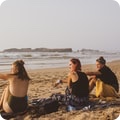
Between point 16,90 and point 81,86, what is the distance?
827 mm

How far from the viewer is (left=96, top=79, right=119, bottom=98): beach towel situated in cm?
654

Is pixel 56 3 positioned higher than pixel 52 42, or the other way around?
pixel 56 3

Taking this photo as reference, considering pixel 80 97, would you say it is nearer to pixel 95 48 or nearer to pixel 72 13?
pixel 95 48

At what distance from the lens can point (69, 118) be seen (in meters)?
5.79

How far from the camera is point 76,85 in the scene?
6020mm

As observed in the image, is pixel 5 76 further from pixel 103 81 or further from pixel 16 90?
pixel 103 81

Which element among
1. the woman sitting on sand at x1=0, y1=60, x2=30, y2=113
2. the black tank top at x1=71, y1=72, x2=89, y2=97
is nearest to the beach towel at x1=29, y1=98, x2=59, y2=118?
the woman sitting on sand at x1=0, y1=60, x2=30, y2=113

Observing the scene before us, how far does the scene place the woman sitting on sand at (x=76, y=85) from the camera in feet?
19.2

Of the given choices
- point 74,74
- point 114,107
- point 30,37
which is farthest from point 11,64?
point 114,107

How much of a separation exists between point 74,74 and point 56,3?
0.89m

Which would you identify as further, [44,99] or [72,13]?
[44,99]

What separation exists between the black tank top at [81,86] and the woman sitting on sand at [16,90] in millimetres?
610

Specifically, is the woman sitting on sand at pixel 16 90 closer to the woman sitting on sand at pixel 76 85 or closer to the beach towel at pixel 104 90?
the woman sitting on sand at pixel 76 85

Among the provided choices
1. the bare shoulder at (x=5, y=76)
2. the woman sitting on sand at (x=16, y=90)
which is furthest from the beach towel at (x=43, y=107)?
the bare shoulder at (x=5, y=76)
